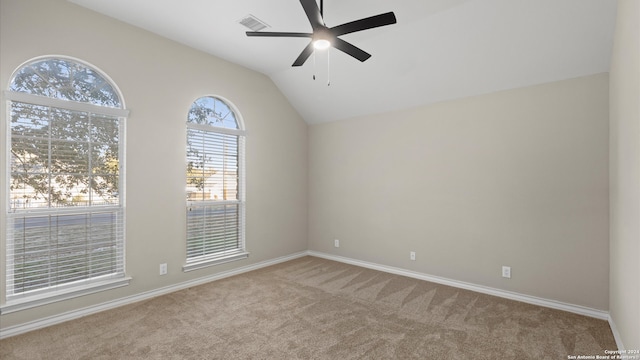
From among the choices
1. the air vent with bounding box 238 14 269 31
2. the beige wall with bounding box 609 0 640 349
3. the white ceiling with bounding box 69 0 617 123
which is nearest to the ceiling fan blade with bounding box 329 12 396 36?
the white ceiling with bounding box 69 0 617 123

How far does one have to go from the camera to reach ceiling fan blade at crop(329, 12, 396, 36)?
6.95ft

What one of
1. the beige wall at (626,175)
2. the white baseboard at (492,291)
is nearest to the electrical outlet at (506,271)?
the white baseboard at (492,291)

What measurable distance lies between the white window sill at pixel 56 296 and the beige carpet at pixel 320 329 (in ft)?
0.78

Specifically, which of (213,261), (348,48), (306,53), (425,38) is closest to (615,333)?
(425,38)

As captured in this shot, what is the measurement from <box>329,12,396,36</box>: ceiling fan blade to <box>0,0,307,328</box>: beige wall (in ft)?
7.57

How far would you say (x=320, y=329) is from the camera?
2.71 metres

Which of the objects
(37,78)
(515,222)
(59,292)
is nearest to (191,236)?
(59,292)

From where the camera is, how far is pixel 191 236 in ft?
12.7

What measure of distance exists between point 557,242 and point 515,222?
415 mm

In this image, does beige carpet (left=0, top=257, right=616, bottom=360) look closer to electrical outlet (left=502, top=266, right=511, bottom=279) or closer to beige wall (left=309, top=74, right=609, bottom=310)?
electrical outlet (left=502, top=266, right=511, bottom=279)

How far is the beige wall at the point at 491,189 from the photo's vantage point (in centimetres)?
299

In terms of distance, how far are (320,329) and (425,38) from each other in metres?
3.20

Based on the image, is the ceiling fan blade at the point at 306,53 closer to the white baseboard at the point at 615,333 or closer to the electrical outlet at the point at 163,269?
the electrical outlet at the point at 163,269

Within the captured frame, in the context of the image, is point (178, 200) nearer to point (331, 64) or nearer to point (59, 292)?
point (59, 292)
